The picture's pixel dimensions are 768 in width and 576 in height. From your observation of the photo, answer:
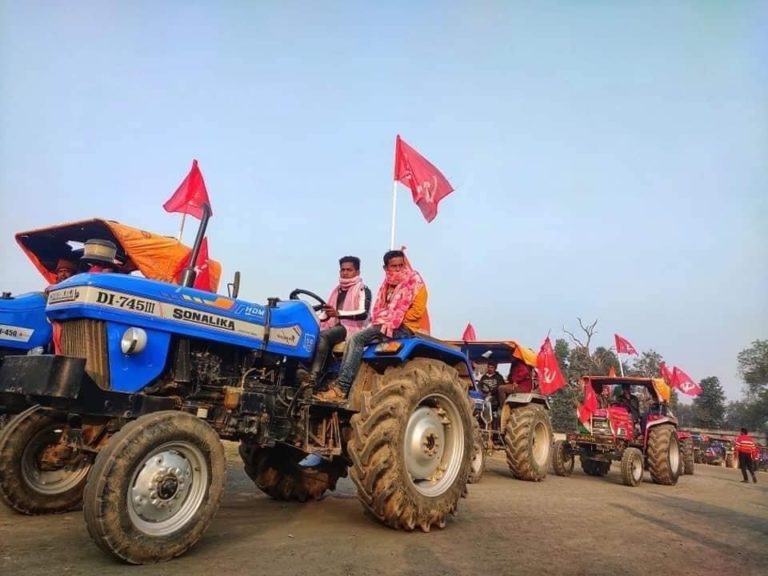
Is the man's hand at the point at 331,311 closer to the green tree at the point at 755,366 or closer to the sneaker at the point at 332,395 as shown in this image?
the sneaker at the point at 332,395

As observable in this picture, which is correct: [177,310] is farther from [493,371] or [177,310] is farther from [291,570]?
[493,371]

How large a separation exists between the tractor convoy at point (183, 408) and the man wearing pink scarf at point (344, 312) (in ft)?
0.42

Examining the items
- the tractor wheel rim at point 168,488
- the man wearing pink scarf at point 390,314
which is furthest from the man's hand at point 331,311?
the tractor wheel rim at point 168,488

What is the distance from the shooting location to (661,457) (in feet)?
39.3

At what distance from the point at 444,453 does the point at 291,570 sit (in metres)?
2.23

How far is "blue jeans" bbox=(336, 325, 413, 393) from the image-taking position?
4.96 meters

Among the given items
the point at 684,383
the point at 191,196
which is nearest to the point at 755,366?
the point at 684,383

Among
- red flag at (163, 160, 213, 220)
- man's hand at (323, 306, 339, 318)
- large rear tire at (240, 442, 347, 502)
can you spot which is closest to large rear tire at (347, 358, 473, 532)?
man's hand at (323, 306, 339, 318)

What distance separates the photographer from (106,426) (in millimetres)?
3824

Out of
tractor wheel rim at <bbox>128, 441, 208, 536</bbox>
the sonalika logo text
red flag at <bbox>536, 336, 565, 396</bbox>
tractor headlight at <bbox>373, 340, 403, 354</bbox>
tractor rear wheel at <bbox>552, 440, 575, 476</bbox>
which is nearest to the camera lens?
tractor wheel rim at <bbox>128, 441, 208, 536</bbox>

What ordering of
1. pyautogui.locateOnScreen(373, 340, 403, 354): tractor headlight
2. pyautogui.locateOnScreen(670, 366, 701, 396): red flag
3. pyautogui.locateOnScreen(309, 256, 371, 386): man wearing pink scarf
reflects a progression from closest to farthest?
pyautogui.locateOnScreen(373, 340, 403, 354): tractor headlight, pyautogui.locateOnScreen(309, 256, 371, 386): man wearing pink scarf, pyautogui.locateOnScreen(670, 366, 701, 396): red flag

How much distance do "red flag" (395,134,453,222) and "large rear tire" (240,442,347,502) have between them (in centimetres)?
467

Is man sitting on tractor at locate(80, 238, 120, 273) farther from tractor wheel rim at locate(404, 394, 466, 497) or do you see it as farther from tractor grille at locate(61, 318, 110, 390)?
tractor wheel rim at locate(404, 394, 466, 497)

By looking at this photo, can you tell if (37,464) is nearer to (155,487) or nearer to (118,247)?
(155,487)
